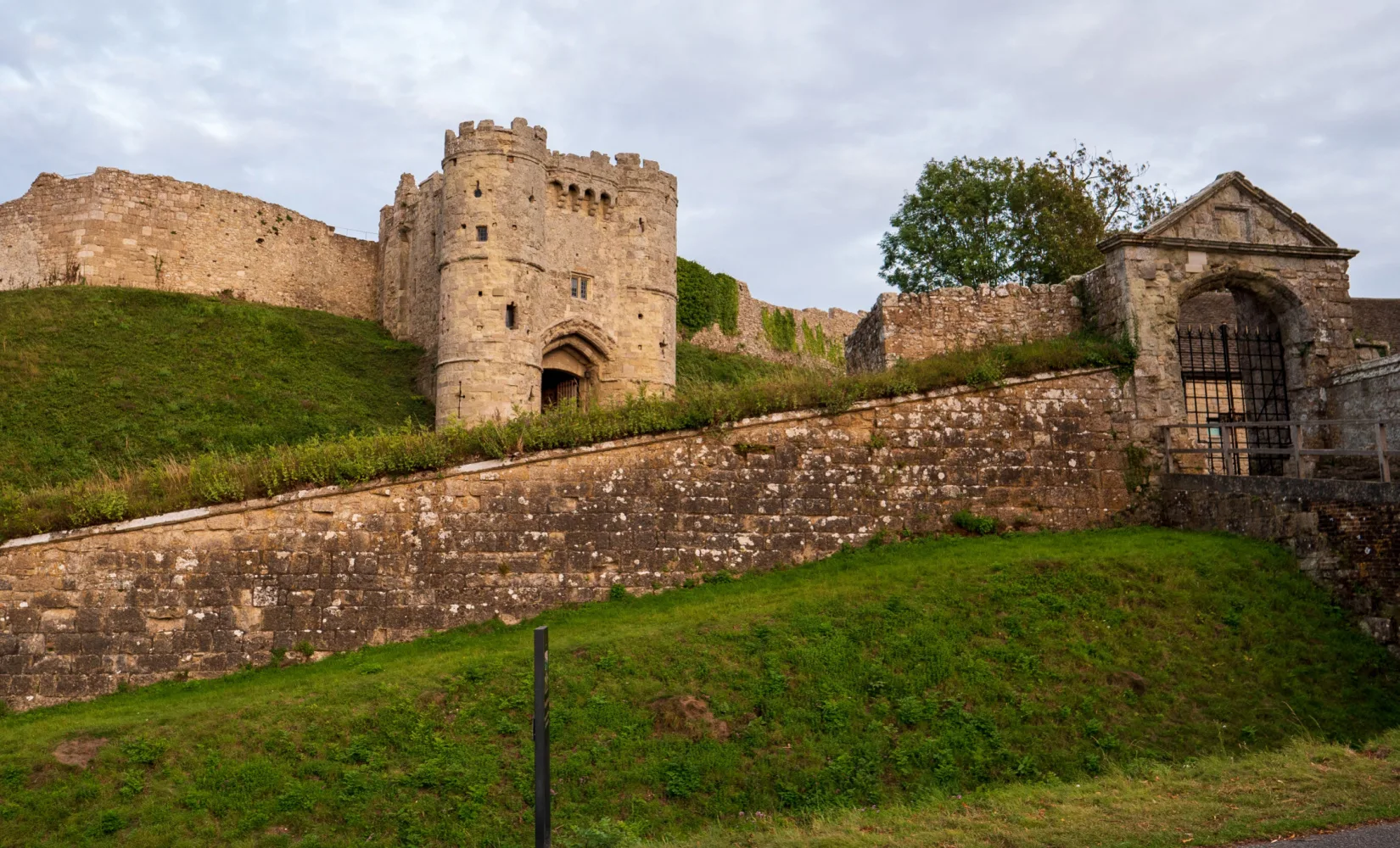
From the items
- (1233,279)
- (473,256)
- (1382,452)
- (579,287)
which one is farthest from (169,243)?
(1382,452)

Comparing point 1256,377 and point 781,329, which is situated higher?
point 781,329

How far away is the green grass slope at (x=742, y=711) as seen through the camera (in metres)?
9.35

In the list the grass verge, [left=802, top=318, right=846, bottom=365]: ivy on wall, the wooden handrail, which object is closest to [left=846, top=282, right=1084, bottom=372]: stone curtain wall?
the wooden handrail

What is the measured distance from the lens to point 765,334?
42656 millimetres

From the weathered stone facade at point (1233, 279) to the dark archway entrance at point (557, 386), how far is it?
16034 mm

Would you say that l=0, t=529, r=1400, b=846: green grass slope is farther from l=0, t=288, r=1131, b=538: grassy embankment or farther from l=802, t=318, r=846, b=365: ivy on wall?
l=802, t=318, r=846, b=365: ivy on wall

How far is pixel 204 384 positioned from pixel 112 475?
23.0 ft

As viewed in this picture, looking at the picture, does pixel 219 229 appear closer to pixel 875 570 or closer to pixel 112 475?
pixel 112 475

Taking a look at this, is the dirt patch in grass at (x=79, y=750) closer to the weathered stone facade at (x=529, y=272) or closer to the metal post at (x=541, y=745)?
the metal post at (x=541, y=745)

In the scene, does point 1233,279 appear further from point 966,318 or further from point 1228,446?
point 966,318

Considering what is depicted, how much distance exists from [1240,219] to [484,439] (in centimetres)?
1268

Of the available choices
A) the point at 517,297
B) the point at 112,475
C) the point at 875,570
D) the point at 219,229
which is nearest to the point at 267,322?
the point at 219,229

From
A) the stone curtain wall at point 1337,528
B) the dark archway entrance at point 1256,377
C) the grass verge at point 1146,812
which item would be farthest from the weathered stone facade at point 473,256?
the grass verge at point 1146,812

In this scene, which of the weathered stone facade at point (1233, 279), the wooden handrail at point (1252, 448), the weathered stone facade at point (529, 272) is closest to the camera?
the wooden handrail at point (1252, 448)
